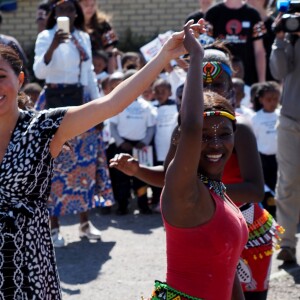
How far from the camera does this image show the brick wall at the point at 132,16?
52.0ft

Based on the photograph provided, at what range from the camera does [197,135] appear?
296cm

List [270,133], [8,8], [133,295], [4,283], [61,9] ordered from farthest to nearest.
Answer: [8,8] → [270,133] → [61,9] → [133,295] → [4,283]

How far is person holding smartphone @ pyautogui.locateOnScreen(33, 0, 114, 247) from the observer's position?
7.35 meters

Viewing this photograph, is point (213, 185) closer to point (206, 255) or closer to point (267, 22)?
point (206, 255)

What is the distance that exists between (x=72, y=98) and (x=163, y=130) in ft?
6.71

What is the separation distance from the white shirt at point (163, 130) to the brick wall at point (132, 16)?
677 centimetres

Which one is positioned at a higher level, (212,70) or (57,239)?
(212,70)

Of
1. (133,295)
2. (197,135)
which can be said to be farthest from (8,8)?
(197,135)

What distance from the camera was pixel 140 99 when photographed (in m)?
9.35

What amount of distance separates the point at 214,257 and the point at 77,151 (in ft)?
15.2

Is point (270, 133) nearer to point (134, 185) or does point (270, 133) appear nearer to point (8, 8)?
point (134, 185)

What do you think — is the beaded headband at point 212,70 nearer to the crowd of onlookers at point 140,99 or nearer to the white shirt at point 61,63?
the crowd of onlookers at point 140,99

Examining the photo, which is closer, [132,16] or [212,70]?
[212,70]

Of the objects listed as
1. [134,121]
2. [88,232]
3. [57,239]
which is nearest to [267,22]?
[134,121]
